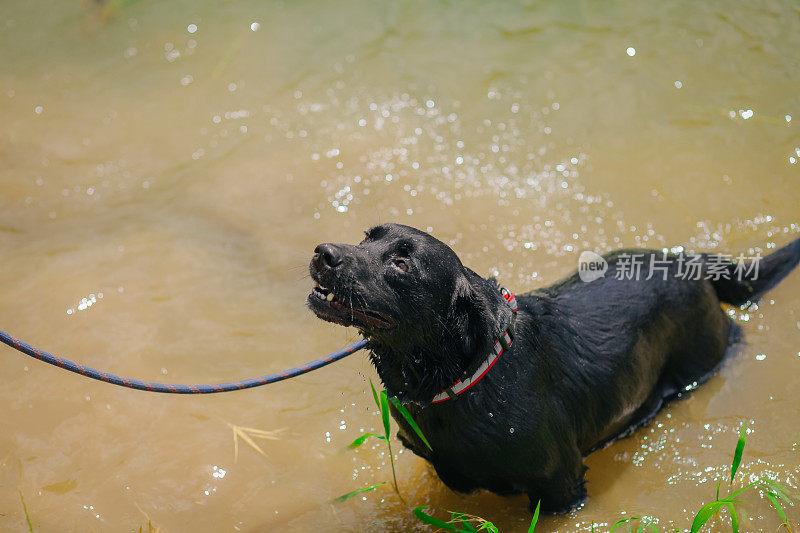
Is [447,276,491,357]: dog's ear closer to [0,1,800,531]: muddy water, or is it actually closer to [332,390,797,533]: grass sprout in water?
[332,390,797,533]: grass sprout in water

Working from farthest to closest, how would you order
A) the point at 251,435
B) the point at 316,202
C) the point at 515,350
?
the point at 316,202, the point at 251,435, the point at 515,350

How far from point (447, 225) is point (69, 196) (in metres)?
2.90

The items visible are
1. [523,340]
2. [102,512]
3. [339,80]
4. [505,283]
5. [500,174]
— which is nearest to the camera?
[523,340]

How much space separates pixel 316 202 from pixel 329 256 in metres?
2.65

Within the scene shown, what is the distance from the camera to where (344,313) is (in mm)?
2998

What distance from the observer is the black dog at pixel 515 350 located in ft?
10.0

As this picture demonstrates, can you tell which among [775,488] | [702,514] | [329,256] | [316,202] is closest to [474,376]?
[329,256]

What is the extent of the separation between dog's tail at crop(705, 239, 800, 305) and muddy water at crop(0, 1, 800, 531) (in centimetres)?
30

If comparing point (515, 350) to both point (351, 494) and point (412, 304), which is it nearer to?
point (412, 304)

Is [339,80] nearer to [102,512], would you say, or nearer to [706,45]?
[706,45]

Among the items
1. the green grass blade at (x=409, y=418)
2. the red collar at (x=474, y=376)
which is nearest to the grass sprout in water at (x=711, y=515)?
the green grass blade at (x=409, y=418)

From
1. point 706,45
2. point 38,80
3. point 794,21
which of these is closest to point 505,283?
point 706,45

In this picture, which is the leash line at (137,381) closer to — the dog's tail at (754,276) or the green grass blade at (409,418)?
the green grass blade at (409,418)

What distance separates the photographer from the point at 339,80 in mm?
6527
